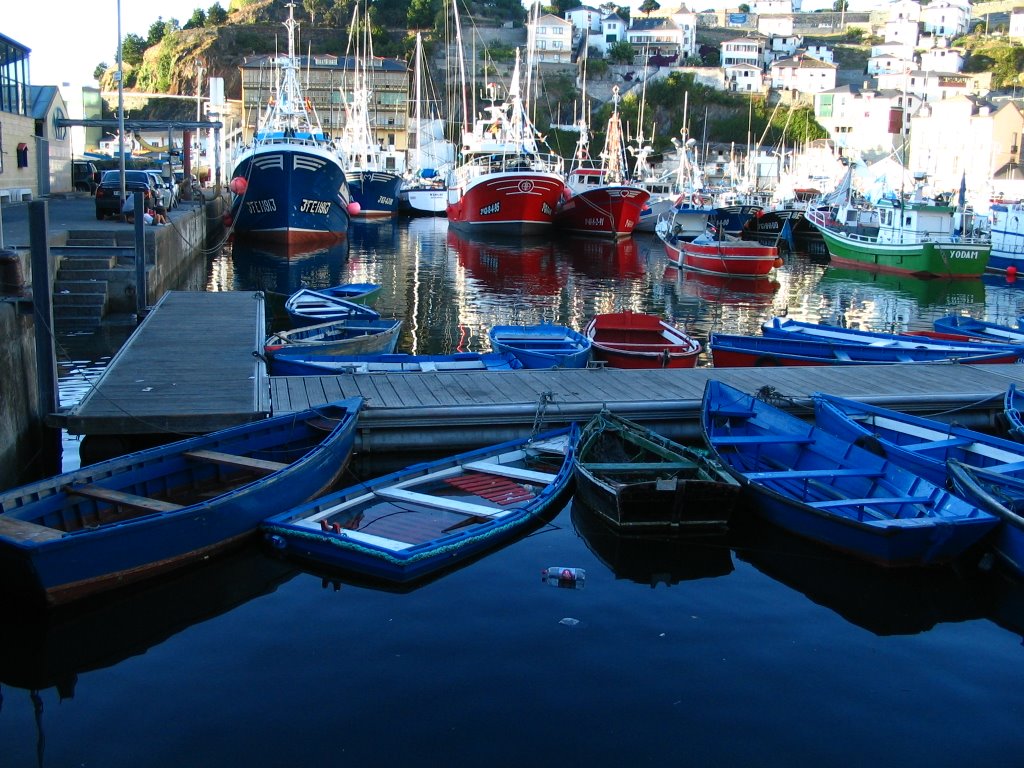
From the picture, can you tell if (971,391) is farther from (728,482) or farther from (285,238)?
(285,238)

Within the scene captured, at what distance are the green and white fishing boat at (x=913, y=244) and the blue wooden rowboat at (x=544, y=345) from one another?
93.2 feet

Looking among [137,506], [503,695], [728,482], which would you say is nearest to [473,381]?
[728,482]

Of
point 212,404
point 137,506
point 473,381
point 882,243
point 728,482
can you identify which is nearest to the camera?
point 137,506

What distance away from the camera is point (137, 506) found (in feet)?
27.1

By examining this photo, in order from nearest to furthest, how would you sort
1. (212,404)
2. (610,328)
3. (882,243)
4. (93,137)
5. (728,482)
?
(728,482) → (212,404) → (610,328) → (882,243) → (93,137)

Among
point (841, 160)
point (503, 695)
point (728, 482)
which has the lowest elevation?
point (503, 695)

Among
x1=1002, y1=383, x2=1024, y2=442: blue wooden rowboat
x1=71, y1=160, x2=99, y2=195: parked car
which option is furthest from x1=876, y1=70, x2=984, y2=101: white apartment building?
x1=1002, y1=383, x2=1024, y2=442: blue wooden rowboat

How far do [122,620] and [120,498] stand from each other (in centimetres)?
105

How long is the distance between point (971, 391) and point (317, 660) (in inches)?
374

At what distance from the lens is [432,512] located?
919cm

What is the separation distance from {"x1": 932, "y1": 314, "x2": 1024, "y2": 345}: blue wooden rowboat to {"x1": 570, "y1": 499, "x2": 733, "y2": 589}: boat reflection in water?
10.8 m

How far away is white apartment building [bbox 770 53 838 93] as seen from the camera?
112 metres

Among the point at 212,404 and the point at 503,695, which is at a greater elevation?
the point at 212,404

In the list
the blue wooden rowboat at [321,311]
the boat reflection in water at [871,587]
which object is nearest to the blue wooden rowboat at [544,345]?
the blue wooden rowboat at [321,311]
